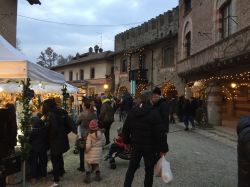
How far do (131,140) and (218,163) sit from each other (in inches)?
162

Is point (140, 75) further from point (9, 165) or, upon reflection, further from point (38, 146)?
point (9, 165)

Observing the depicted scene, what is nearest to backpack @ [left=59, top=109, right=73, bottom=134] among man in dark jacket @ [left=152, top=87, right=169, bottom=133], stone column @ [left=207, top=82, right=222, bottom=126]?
man in dark jacket @ [left=152, top=87, right=169, bottom=133]

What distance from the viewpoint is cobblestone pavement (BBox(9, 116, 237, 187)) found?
7.12 metres

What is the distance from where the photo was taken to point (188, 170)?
830 centimetres

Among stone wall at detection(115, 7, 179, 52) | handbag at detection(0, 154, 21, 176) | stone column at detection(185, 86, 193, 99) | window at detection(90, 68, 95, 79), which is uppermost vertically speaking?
stone wall at detection(115, 7, 179, 52)

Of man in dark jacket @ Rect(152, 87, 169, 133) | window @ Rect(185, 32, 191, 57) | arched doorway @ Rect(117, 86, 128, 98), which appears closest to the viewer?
man in dark jacket @ Rect(152, 87, 169, 133)

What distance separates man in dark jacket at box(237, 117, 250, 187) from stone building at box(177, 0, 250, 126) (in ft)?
35.4

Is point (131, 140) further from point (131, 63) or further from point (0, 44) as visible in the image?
point (131, 63)

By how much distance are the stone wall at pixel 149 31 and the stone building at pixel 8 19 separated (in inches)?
593

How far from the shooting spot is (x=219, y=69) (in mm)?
18547

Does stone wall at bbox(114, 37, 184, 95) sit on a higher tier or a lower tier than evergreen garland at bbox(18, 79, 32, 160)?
higher

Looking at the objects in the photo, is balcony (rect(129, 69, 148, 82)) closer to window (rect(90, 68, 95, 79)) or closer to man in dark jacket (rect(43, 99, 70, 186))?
window (rect(90, 68, 95, 79))

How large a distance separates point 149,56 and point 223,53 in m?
17.7

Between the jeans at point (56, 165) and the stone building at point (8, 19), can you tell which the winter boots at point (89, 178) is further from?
the stone building at point (8, 19)
